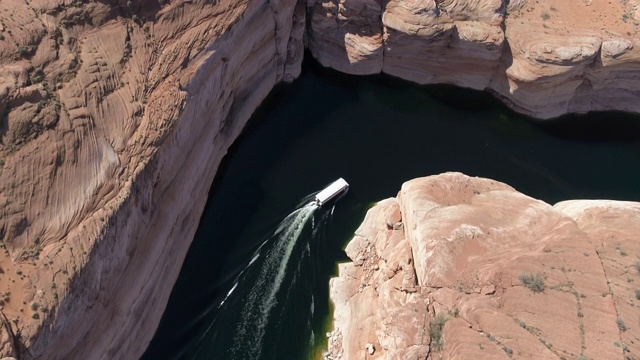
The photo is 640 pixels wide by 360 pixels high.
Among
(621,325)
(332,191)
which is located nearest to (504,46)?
(332,191)

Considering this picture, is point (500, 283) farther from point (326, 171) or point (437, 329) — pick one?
point (326, 171)

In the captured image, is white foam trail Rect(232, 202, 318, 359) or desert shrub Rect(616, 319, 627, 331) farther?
white foam trail Rect(232, 202, 318, 359)

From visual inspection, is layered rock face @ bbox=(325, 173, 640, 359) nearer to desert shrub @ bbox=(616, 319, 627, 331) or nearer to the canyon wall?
desert shrub @ bbox=(616, 319, 627, 331)

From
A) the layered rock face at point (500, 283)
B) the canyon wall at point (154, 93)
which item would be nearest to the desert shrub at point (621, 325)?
the layered rock face at point (500, 283)

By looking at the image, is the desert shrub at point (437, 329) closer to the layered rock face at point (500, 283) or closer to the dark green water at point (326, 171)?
the layered rock face at point (500, 283)

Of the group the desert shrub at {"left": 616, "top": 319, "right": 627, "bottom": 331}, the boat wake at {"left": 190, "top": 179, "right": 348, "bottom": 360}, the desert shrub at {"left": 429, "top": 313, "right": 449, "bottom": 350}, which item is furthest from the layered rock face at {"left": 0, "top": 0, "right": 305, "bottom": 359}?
the desert shrub at {"left": 616, "top": 319, "right": 627, "bottom": 331}
